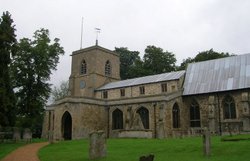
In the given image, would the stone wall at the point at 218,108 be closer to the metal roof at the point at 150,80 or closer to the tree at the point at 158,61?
the metal roof at the point at 150,80

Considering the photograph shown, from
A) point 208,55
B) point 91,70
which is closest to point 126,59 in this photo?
point 208,55

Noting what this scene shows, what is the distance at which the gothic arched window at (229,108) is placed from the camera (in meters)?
37.0

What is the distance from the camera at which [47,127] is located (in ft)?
159

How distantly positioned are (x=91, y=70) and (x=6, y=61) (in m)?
24.5

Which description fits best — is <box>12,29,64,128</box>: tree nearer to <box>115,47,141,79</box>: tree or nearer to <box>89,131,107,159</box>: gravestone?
<box>89,131,107,159</box>: gravestone

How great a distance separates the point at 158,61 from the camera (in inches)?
2633

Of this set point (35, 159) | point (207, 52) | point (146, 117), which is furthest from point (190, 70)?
point (35, 159)

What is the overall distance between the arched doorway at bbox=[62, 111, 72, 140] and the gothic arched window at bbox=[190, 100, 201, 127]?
15.8m

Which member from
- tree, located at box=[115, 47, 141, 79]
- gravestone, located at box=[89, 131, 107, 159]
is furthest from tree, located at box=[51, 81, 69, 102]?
gravestone, located at box=[89, 131, 107, 159]

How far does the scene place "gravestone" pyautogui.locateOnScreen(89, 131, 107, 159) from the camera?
1780 centimetres

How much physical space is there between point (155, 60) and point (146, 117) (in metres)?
29.4

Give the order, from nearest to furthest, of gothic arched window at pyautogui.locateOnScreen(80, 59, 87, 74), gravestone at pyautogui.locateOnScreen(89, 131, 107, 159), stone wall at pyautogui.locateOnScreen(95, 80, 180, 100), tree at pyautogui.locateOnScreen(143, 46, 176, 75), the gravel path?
gravestone at pyautogui.locateOnScreen(89, 131, 107, 159)
the gravel path
stone wall at pyautogui.locateOnScreen(95, 80, 180, 100)
gothic arched window at pyautogui.locateOnScreen(80, 59, 87, 74)
tree at pyautogui.locateOnScreen(143, 46, 176, 75)

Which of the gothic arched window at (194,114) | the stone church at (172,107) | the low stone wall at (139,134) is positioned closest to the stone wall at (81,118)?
the stone church at (172,107)

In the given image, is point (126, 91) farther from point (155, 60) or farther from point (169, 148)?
point (169, 148)
